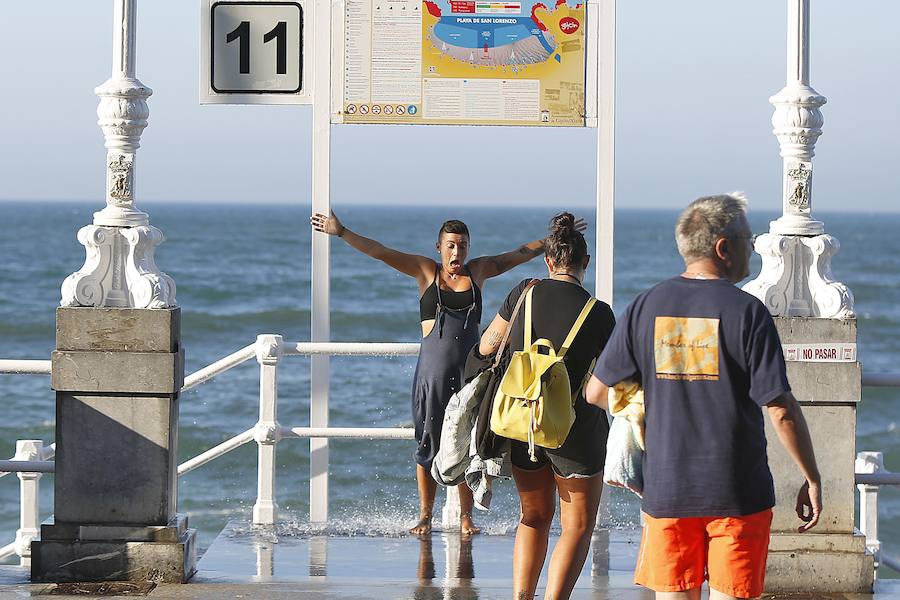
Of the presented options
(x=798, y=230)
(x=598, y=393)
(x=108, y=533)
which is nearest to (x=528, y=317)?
(x=598, y=393)

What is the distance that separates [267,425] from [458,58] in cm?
216

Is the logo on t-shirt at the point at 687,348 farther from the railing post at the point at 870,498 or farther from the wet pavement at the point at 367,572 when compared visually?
the railing post at the point at 870,498

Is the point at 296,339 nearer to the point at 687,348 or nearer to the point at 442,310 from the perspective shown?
the point at 442,310

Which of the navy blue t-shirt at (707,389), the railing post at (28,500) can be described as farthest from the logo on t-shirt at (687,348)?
the railing post at (28,500)

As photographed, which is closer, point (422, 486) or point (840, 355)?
point (840, 355)

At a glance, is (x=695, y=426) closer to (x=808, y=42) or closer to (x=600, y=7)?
(x=808, y=42)

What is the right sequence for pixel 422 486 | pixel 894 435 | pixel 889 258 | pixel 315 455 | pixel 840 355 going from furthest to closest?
pixel 889 258 → pixel 894 435 → pixel 315 455 → pixel 422 486 → pixel 840 355

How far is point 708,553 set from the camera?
14.0 ft

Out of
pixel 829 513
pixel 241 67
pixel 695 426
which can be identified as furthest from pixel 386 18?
pixel 695 426

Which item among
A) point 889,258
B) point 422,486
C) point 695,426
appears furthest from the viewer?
point 889,258

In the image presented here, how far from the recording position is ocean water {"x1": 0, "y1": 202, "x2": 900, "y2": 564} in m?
16.8

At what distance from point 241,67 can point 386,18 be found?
2.63ft

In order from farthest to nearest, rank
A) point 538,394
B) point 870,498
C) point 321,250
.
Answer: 1. point 321,250
2. point 870,498
3. point 538,394

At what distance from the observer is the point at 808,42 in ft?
21.0
